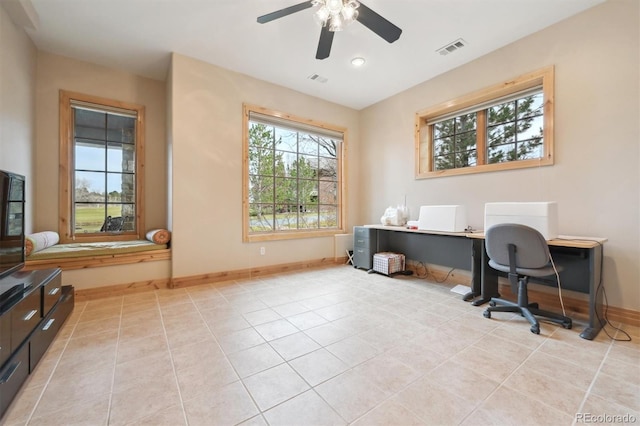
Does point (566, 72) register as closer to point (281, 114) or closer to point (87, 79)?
point (281, 114)

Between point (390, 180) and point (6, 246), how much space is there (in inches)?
166

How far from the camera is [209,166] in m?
3.49

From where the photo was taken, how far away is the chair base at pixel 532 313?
2137 millimetres

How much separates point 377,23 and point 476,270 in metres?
2.63

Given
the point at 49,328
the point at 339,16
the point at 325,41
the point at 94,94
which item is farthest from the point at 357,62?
the point at 49,328

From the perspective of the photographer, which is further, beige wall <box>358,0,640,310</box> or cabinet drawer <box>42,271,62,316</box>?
beige wall <box>358,0,640,310</box>

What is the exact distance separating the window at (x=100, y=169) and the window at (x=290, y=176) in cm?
151

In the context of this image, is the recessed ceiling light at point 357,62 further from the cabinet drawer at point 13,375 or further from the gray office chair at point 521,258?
the cabinet drawer at point 13,375

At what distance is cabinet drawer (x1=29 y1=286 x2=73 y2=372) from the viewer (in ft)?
5.17

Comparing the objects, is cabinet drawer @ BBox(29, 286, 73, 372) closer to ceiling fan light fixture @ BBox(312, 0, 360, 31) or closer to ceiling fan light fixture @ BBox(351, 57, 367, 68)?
ceiling fan light fixture @ BBox(312, 0, 360, 31)

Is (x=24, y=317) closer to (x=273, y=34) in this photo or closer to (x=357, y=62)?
(x=273, y=34)

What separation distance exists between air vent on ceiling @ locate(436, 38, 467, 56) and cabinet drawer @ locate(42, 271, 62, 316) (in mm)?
4314

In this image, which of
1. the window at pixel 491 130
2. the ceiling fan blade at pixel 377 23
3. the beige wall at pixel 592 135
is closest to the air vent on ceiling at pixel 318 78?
the window at pixel 491 130

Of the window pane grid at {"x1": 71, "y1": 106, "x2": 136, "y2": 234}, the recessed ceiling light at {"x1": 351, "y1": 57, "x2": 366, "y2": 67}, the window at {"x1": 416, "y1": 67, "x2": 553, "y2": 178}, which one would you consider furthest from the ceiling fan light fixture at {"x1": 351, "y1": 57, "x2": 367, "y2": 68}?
the window pane grid at {"x1": 71, "y1": 106, "x2": 136, "y2": 234}
